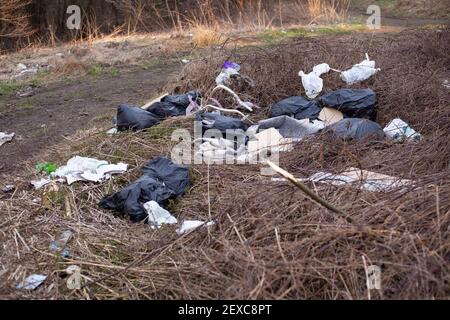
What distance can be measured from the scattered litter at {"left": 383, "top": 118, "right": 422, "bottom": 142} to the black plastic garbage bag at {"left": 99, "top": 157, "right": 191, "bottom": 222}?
1728 mm

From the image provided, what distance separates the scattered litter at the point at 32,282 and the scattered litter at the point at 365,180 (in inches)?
65.6

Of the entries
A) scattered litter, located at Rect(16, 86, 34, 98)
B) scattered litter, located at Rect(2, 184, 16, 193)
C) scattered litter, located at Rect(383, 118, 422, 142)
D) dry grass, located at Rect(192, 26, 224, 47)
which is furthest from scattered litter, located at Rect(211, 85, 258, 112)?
dry grass, located at Rect(192, 26, 224, 47)

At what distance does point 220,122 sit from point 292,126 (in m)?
0.64

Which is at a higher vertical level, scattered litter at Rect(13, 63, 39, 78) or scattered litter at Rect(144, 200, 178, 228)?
scattered litter at Rect(13, 63, 39, 78)

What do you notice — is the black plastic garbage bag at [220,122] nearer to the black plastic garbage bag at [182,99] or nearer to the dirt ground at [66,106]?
the black plastic garbage bag at [182,99]

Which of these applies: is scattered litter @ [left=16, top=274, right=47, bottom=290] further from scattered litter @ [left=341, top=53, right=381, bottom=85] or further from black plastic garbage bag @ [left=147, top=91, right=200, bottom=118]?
scattered litter @ [left=341, top=53, right=381, bottom=85]

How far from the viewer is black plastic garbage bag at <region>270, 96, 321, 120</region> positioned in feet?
15.8

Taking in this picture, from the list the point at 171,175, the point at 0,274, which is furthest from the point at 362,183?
the point at 0,274

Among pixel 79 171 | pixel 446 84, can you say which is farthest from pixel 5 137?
pixel 446 84

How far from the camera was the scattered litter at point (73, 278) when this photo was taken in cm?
260

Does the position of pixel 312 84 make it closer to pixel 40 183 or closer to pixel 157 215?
pixel 157 215

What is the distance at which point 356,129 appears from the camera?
421 cm
